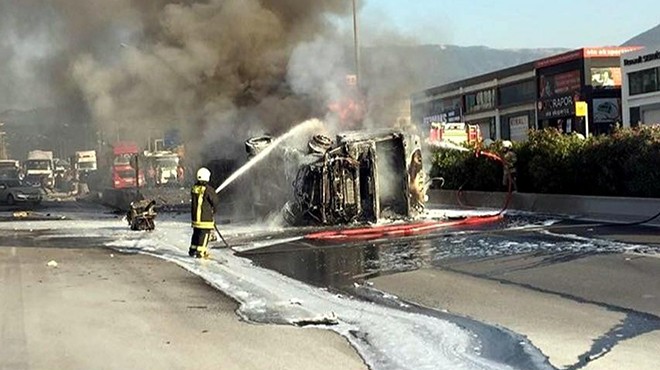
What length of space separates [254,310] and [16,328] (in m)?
2.16

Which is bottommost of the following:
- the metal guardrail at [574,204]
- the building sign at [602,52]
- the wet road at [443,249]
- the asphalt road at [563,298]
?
the asphalt road at [563,298]

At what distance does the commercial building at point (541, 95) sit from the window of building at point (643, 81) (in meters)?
3.01

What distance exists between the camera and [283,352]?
238 inches

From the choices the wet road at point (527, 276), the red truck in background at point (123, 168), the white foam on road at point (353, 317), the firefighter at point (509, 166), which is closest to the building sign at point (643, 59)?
the red truck in background at point (123, 168)

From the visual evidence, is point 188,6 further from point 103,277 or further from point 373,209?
point 103,277

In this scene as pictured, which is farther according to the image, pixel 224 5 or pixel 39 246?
pixel 224 5

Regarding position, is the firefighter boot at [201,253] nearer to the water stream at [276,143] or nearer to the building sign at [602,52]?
the water stream at [276,143]

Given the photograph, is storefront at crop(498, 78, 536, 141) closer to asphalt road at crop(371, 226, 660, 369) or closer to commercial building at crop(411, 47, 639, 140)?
commercial building at crop(411, 47, 639, 140)

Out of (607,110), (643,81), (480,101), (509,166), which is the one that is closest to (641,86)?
(643,81)

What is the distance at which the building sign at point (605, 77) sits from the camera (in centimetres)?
5814

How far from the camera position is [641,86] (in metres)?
52.9

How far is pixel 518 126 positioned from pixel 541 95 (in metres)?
6.12

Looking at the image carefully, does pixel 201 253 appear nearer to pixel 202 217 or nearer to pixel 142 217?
pixel 202 217

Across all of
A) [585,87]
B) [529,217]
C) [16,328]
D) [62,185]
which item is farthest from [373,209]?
[62,185]
